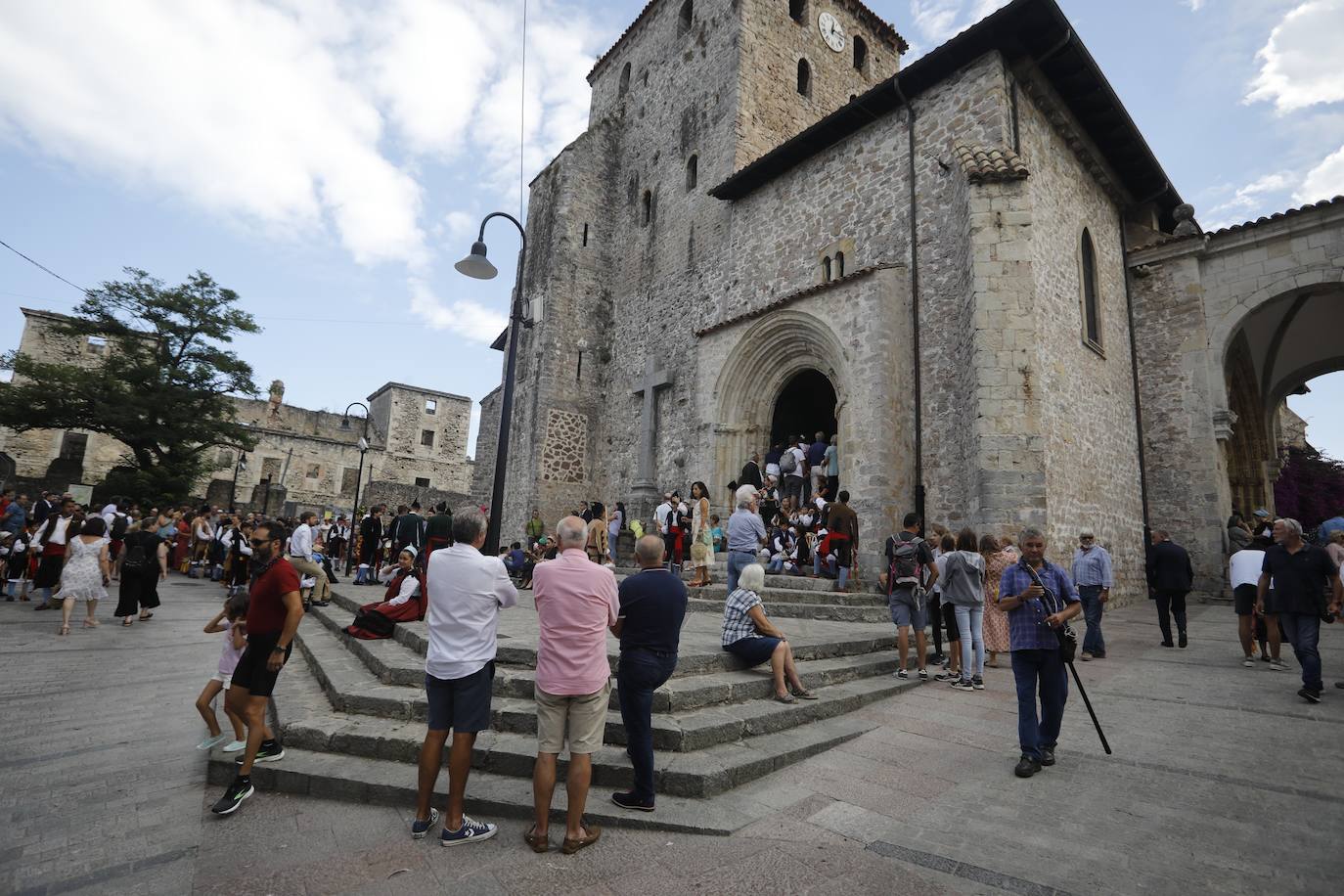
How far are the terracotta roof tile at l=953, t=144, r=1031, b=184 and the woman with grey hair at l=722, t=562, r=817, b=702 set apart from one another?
774cm

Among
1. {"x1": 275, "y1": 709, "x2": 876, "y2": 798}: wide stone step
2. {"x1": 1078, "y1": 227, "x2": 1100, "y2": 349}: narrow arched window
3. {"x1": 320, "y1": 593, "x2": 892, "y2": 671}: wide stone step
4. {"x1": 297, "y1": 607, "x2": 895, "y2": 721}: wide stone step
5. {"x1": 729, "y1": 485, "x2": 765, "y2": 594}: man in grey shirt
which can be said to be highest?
{"x1": 1078, "y1": 227, "x2": 1100, "y2": 349}: narrow arched window

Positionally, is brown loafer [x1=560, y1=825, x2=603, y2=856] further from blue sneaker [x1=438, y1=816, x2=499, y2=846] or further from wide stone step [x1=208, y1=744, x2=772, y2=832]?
blue sneaker [x1=438, y1=816, x2=499, y2=846]

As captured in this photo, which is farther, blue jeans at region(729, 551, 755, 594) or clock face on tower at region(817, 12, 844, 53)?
clock face on tower at region(817, 12, 844, 53)

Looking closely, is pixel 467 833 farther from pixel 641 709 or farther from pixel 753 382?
pixel 753 382

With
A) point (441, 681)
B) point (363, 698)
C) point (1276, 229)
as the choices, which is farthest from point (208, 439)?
point (1276, 229)

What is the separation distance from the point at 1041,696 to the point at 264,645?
4992mm

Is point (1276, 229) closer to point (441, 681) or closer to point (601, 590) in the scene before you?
point (601, 590)

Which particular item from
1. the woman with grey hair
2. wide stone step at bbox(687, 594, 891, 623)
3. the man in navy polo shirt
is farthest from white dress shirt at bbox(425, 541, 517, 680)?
wide stone step at bbox(687, 594, 891, 623)

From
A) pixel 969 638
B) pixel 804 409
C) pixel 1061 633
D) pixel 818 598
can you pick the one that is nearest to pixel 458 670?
pixel 1061 633

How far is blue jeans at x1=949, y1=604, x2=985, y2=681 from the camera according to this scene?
5891mm

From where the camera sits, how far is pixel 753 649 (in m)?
5.11

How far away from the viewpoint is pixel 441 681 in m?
3.19

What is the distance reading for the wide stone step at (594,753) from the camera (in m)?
3.62

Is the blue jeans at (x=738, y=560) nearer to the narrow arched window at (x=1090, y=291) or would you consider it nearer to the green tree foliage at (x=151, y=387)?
the narrow arched window at (x=1090, y=291)
